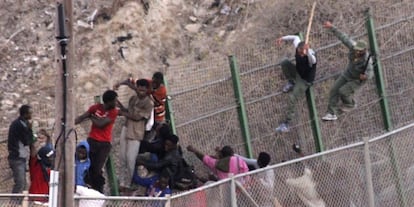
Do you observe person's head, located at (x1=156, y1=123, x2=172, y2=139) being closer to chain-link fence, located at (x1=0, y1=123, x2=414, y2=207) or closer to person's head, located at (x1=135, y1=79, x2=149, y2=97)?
person's head, located at (x1=135, y1=79, x2=149, y2=97)

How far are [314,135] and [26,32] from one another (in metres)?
6.73

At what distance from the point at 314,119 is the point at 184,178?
2.71 meters

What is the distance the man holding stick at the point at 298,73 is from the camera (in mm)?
16188

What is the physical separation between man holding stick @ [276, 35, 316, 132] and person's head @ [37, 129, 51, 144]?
350 cm

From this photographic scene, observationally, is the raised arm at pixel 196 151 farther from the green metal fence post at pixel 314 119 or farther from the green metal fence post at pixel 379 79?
the green metal fence post at pixel 379 79

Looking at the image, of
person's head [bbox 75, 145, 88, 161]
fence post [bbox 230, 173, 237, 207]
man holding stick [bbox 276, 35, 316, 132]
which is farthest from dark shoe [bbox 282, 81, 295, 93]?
fence post [bbox 230, 173, 237, 207]

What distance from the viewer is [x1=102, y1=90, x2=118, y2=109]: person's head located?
14773 mm

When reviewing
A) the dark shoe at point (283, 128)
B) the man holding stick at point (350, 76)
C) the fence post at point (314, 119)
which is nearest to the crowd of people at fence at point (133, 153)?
the dark shoe at point (283, 128)

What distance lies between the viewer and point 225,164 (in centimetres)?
1504

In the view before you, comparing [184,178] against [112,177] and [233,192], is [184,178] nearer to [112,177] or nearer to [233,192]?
[112,177]

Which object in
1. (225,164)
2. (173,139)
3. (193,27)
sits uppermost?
(193,27)

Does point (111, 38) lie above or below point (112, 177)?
above

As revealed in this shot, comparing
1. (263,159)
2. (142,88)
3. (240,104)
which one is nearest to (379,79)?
(240,104)

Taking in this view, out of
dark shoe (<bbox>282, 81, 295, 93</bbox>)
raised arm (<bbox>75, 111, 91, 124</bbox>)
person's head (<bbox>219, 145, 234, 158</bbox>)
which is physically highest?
dark shoe (<bbox>282, 81, 295, 93</bbox>)
